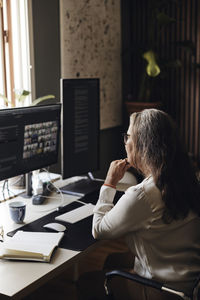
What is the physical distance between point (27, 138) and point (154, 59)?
1907 mm

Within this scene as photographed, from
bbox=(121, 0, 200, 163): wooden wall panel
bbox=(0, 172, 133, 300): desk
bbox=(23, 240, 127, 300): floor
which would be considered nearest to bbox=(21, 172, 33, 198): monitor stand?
bbox=(0, 172, 133, 300): desk

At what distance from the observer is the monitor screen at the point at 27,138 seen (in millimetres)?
2432

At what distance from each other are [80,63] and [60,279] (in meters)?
1.75

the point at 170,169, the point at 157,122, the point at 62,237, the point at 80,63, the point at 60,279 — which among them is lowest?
the point at 60,279

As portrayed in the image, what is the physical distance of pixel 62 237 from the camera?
6.93 ft

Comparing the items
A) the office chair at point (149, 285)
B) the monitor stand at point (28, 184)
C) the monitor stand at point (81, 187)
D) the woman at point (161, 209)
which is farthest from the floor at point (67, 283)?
the woman at point (161, 209)

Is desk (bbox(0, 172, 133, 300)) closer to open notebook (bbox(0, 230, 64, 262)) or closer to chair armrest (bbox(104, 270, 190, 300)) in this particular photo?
open notebook (bbox(0, 230, 64, 262))

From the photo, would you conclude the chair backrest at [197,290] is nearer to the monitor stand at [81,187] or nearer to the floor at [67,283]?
the monitor stand at [81,187]

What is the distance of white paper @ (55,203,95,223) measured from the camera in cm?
235

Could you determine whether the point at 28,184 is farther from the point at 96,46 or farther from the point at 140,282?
the point at 96,46

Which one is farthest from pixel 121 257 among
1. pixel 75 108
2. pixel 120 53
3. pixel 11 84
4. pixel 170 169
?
pixel 120 53

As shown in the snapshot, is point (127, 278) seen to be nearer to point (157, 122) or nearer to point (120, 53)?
point (157, 122)

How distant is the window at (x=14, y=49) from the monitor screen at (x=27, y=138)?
1.82 feet

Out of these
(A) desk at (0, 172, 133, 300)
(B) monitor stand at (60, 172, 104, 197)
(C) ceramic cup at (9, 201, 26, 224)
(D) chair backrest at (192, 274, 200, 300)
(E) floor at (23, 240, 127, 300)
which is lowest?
(E) floor at (23, 240, 127, 300)
